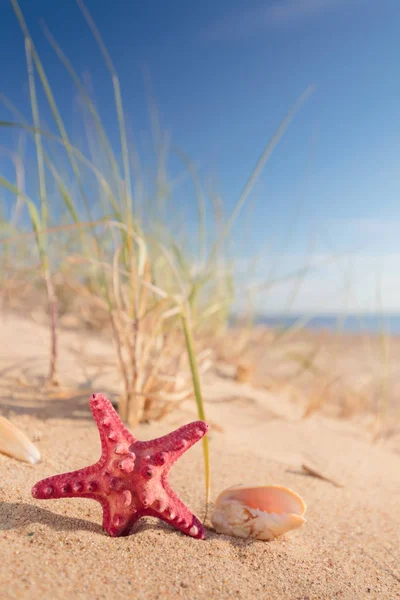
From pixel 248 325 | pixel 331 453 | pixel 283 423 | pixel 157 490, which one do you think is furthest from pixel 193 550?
pixel 248 325

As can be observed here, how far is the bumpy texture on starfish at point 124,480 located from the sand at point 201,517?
58 millimetres

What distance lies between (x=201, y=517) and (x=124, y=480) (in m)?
0.32

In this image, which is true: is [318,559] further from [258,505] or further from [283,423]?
[283,423]

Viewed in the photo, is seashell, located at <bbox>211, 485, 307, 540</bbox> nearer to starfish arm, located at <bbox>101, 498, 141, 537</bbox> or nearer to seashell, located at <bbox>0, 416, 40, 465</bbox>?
starfish arm, located at <bbox>101, 498, 141, 537</bbox>

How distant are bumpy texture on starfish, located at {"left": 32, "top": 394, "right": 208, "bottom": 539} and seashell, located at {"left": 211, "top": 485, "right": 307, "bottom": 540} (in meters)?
0.13

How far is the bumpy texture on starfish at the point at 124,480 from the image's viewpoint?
111cm

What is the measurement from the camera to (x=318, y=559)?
1224 mm

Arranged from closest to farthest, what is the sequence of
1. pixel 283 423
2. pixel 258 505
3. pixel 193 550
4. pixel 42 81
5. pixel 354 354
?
1. pixel 193 550
2. pixel 258 505
3. pixel 42 81
4. pixel 283 423
5. pixel 354 354

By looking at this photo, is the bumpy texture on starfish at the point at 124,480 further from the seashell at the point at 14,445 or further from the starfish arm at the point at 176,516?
the seashell at the point at 14,445

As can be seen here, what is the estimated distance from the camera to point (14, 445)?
142 centimetres

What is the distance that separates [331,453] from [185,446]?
4.58 ft

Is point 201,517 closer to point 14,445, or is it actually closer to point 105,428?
point 105,428

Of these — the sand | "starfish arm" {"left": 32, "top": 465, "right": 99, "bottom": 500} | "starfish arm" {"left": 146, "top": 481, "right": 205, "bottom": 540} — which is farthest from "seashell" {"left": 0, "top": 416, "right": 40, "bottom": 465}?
"starfish arm" {"left": 146, "top": 481, "right": 205, "bottom": 540}

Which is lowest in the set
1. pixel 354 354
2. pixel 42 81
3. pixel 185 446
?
pixel 354 354
